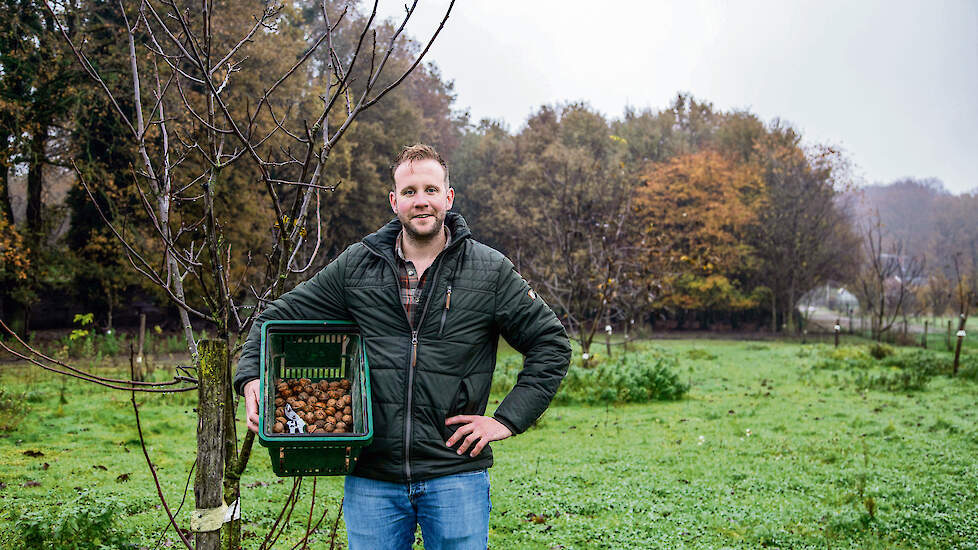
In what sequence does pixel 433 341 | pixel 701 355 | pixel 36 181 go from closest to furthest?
pixel 433 341 < pixel 36 181 < pixel 701 355

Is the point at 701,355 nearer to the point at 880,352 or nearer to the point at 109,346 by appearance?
the point at 880,352

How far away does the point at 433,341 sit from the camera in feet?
8.40

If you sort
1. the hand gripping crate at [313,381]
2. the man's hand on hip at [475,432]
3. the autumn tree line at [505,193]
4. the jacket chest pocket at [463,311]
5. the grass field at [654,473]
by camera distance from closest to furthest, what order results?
the hand gripping crate at [313,381] < the man's hand on hip at [475,432] < the jacket chest pocket at [463,311] < the grass field at [654,473] < the autumn tree line at [505,193]

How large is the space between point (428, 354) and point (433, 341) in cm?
5

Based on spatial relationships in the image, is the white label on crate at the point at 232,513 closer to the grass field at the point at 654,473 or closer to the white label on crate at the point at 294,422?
the white label on crate at the point at 294,422

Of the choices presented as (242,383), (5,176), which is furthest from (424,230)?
(5,176)

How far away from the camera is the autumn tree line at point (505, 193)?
16.9m

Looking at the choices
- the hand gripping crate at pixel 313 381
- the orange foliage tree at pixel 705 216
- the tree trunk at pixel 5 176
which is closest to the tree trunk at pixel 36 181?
the tree trunk at pixel 5 176

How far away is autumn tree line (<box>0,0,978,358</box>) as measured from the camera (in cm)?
1686

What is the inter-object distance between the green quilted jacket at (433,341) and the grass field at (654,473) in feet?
5.91

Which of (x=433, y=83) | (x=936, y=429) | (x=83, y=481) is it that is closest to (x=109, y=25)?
(x=83, y=481)

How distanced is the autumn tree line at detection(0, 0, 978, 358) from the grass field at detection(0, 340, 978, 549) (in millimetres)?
4830

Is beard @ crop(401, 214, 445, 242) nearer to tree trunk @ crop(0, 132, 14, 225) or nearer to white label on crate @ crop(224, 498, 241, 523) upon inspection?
white label on crate @ crop(224, 498, 241, 523)

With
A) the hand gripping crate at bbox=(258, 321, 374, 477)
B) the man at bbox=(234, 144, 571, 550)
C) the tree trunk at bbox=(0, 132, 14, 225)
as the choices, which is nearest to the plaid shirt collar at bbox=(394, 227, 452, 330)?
the man at bbox=(234, 144, 571, 550)
